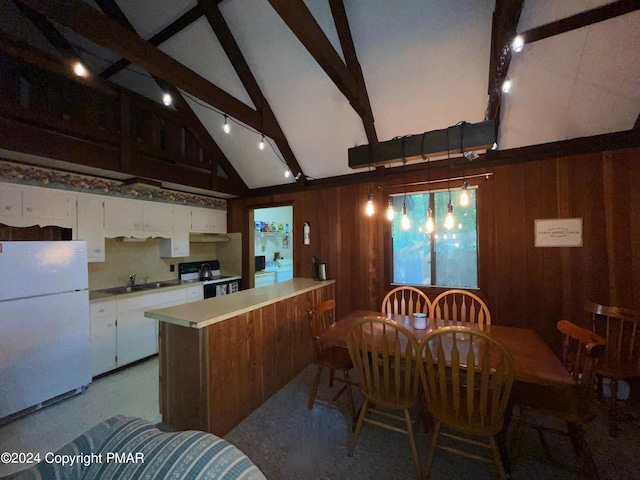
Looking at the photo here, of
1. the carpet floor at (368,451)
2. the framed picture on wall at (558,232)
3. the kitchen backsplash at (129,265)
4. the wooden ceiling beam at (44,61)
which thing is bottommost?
the carpet floor at (368,451)

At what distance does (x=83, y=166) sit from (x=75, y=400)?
2328mm

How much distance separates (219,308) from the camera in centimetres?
207

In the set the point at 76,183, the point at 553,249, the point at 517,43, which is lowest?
the point at 553,249

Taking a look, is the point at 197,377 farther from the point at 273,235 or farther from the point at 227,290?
the point at 273,235

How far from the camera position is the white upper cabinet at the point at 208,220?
414 cm

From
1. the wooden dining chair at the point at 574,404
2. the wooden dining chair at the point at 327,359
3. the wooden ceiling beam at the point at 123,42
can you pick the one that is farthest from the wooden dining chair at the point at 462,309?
the wooden ceiling beam at the point at 123,42

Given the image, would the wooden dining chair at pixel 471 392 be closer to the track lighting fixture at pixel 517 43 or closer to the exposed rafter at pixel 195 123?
the track lighting fixture at pixel 517 43

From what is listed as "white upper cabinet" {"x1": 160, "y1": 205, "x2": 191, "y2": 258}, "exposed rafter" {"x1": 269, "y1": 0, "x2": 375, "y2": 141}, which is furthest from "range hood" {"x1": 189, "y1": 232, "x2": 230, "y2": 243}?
"exposed rafter" {"x1": 269, "y1": 0, "x2": 375, "y2": 141}

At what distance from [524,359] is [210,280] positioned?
13.2 feet

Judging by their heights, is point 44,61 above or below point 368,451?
above

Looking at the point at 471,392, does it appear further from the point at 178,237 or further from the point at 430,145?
the point at 178,237

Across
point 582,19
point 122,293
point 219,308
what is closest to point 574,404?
point 219,308

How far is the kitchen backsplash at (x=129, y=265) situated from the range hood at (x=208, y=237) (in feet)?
1.31

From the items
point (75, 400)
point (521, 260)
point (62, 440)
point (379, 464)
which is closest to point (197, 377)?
point (62, 440)
